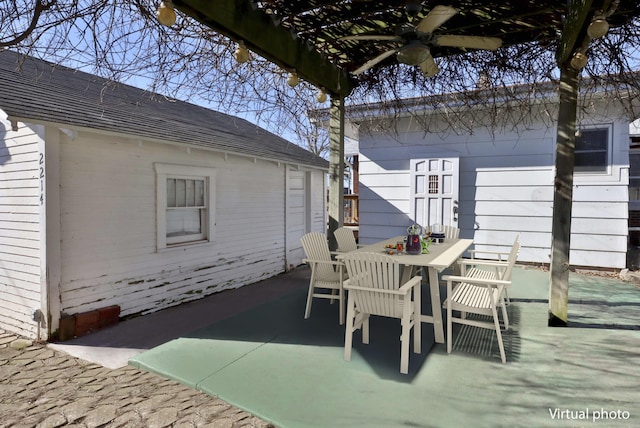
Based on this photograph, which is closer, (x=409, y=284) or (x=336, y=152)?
(x=409, y=284)

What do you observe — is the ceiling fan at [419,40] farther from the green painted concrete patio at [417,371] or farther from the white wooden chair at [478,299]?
the green painted concrete patio at [417,371]

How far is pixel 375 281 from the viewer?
2932mm

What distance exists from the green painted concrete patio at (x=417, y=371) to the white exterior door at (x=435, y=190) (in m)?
3.07

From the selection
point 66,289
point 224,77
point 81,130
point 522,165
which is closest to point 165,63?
point 224,77

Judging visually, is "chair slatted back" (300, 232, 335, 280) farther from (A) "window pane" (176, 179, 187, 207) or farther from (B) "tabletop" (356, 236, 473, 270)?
(A) "window pane" (176, 179, 187, 207)

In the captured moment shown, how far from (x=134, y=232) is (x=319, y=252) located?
2.28 meters

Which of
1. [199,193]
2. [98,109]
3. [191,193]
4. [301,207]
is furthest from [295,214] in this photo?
[98,109]

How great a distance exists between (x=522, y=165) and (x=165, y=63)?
20.4 ft

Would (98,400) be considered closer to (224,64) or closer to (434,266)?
(434,266)

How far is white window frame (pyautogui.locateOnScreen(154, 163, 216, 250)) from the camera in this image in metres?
4.74

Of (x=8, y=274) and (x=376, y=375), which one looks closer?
(x=376, y=375)

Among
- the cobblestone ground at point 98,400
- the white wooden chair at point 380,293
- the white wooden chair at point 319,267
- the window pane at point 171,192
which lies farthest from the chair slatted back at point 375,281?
the window pane at point 171,192

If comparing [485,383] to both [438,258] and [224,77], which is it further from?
[224,77]

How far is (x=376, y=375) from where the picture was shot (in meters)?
2.83
